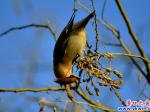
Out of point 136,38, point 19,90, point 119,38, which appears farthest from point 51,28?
point 19,90

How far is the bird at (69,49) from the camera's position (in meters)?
2.30

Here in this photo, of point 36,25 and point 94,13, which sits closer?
point 94,13

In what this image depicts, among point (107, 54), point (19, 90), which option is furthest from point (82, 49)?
point (19, 90)

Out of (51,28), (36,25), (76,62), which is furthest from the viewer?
(51,28)

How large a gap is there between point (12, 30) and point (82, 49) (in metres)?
0.72

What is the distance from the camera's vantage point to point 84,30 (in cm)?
236

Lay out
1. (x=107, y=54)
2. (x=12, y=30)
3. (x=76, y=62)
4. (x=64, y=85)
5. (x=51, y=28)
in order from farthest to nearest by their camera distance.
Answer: (x=51, y=28), (x=12, y=30), (x=64, y=85), (x=76, y=62), (x=107, y=54)

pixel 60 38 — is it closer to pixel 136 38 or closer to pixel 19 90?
pixel 19 90

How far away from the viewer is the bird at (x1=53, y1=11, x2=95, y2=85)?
7.55ft

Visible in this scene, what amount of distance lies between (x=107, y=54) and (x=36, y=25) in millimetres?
1166

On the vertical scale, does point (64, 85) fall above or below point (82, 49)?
below

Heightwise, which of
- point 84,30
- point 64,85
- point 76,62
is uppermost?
point 84,30

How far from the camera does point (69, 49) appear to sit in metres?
2.34

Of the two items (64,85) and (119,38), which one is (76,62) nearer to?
(64,85)
